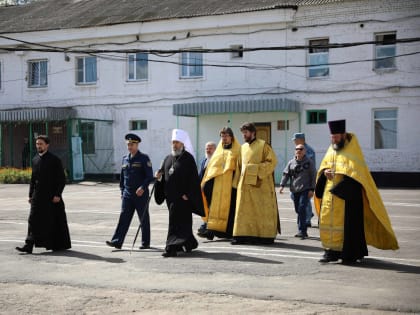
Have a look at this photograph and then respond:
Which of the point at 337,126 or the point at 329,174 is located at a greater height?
the point at 337,126

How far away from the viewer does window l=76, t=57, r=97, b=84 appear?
114 ft

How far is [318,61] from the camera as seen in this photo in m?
29.5

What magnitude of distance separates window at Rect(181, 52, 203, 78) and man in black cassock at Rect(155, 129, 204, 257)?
20.8m

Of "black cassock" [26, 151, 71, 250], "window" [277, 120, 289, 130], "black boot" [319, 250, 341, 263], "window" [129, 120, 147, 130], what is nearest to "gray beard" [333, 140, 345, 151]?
"black boot" [319, 250, 341, 263]

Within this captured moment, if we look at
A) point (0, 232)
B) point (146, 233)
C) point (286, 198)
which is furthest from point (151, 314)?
point (286, 198)

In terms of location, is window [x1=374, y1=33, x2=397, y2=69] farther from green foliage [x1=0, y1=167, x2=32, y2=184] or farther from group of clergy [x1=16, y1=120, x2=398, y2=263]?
group of clergy [x1=16, y1=120, x2=398, y2=263]

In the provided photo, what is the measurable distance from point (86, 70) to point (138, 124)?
3954 mm

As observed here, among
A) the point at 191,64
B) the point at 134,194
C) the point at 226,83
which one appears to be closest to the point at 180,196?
the point at 134,194

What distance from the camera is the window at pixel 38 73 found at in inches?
1415

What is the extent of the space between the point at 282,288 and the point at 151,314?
69.1 inches

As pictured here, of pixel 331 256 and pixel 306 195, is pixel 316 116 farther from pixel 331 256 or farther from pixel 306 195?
pixel 331 256

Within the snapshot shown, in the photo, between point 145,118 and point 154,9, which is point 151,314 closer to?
point 145,118

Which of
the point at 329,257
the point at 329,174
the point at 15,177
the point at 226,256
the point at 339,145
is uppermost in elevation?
the point at 339,145

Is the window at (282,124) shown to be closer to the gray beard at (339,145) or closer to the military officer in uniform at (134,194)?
the military officer in uniform at (134,194)
